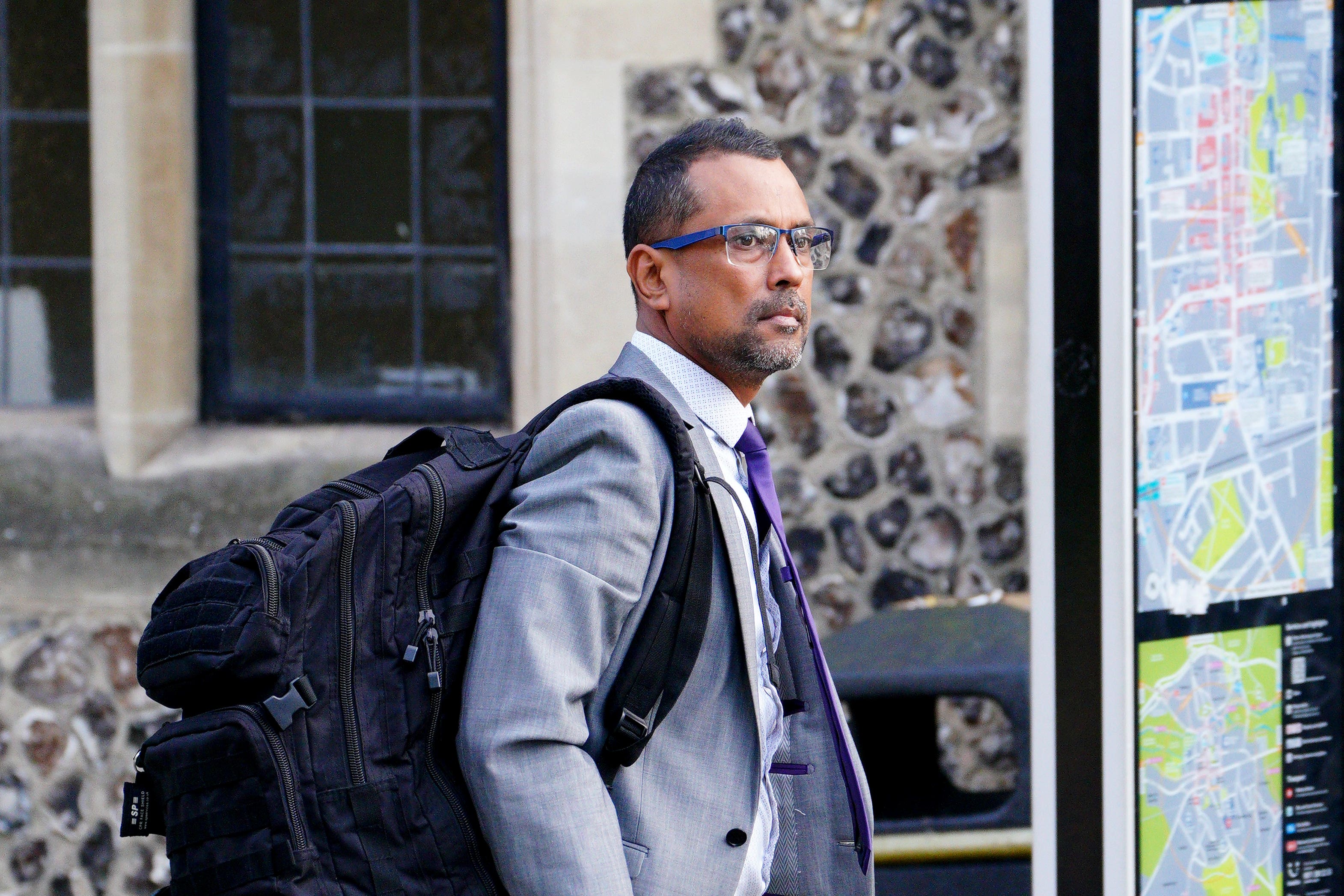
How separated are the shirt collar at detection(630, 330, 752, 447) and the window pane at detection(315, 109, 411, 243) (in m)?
3.43

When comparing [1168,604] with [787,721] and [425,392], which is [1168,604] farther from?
[425,392]

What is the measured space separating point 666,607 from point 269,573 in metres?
0.42

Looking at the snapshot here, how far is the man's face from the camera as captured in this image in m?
1.74

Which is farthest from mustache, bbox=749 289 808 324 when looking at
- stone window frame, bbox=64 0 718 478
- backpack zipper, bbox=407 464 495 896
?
stone window frame, bbox=64 0 718 478

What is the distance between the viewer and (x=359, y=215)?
4.99 metres

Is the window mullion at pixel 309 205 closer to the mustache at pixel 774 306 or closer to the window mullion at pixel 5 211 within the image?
the window mullion at pixel 5 211

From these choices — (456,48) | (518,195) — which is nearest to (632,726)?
(518,195)

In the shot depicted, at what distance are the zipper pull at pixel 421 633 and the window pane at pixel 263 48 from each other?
3962 millimetres

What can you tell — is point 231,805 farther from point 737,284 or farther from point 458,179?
point 458,179

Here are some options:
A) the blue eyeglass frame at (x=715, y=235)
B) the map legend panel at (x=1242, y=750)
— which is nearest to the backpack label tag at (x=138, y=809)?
the blue eyeglass frame at (x=715, y=235)

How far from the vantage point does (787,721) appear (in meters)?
1.72

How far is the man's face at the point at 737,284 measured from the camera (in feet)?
5.69

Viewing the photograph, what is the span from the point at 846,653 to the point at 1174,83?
74.4 inches

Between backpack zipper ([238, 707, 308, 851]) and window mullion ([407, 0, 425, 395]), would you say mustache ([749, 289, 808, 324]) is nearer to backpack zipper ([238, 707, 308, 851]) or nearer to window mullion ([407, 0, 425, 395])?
backpack zipper ([238, 707, 308, 851])
